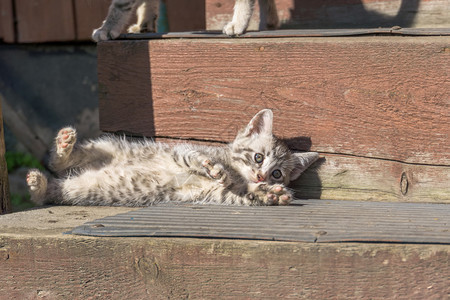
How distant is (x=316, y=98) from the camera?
10.5 feet

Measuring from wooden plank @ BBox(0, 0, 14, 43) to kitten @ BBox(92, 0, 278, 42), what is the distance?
6.54 feet

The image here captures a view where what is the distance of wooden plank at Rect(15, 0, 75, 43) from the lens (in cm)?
Result: 562

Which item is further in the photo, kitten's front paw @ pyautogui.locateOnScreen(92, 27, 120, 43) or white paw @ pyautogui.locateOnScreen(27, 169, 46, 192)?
kitten's front paw @ pyautogui.locateOnScreen(92, 27, 120, 43)

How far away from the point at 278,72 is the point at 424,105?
837 mm

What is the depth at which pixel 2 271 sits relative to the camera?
7.68 ft

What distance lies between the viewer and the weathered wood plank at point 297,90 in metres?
3.02

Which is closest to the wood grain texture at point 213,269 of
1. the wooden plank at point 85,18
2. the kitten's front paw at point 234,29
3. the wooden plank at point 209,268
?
the wooden plank at point 209,268

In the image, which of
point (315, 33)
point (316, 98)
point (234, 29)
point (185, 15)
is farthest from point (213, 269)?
point (185, 15)

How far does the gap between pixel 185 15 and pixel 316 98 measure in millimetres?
2599

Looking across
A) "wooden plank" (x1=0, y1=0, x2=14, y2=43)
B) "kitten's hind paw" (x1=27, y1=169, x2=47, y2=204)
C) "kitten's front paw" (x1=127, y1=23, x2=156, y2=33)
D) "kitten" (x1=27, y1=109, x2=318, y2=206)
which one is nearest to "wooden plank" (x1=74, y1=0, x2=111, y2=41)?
"wooden plank" (x1=0, y1=0, x2=14, y2=43)

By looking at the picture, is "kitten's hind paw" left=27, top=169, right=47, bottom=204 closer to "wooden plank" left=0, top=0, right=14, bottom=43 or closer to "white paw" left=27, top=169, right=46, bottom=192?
"white paw" left=27, top=169, right=46, bottom=192

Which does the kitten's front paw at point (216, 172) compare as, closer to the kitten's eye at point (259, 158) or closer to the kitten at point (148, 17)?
the kitten's eye at point (259, 158)

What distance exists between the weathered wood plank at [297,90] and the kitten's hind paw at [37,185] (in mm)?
598

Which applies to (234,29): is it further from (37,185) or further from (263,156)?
(37,185)
